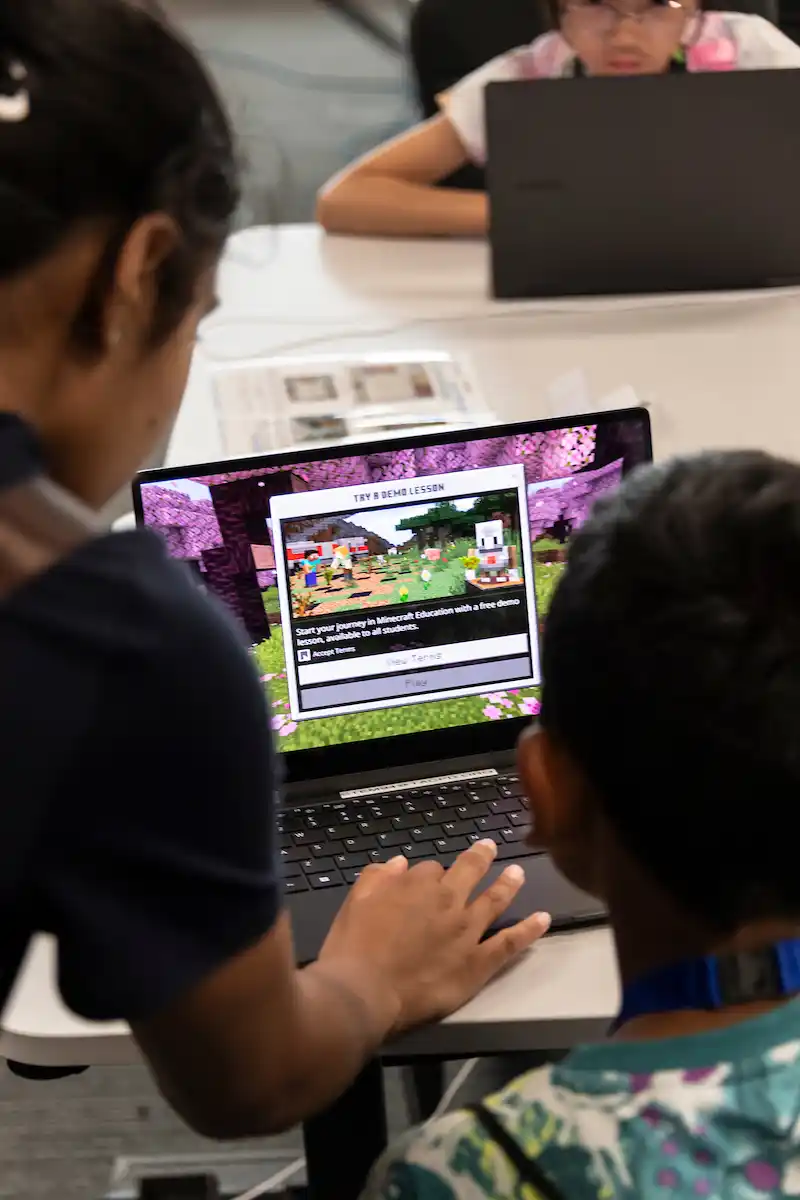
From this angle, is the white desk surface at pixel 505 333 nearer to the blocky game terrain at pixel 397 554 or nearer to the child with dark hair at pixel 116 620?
the blocky game terrain at pixel 397 554

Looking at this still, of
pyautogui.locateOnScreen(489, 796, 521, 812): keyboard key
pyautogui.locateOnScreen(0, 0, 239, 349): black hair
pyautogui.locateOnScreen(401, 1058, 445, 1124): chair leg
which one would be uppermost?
pyautogui.locateOnScreen(0, 0, 239, 349): black hair

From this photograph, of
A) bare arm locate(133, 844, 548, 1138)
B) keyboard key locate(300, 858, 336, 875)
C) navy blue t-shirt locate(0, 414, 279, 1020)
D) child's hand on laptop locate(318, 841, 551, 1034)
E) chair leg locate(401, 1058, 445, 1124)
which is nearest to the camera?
navy blue t-shirt locate(0, 414, 279, 1020)

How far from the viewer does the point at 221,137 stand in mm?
611

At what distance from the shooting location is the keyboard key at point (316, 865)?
0.89m

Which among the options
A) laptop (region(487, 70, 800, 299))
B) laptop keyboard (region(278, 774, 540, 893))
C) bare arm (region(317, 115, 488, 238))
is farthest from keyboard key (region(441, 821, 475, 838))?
bare arm (region(317, 115, 488, 238))

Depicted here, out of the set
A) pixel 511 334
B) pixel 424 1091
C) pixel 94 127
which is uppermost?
pixel 94 127

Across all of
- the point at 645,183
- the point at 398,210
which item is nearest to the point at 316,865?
the point at 645,183

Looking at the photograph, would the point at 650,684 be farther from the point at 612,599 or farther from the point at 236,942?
the point at 236,942

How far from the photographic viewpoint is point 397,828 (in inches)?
36.7

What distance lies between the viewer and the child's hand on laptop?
2.59 ft

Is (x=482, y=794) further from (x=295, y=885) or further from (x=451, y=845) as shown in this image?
(x=295, y=885)

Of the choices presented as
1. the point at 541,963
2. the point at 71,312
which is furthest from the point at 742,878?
the point at 71,312

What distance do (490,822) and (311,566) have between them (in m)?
0.24

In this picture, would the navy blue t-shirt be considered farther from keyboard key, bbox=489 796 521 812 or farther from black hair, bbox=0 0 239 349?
keyboard key, bbox=489 796 521 812
